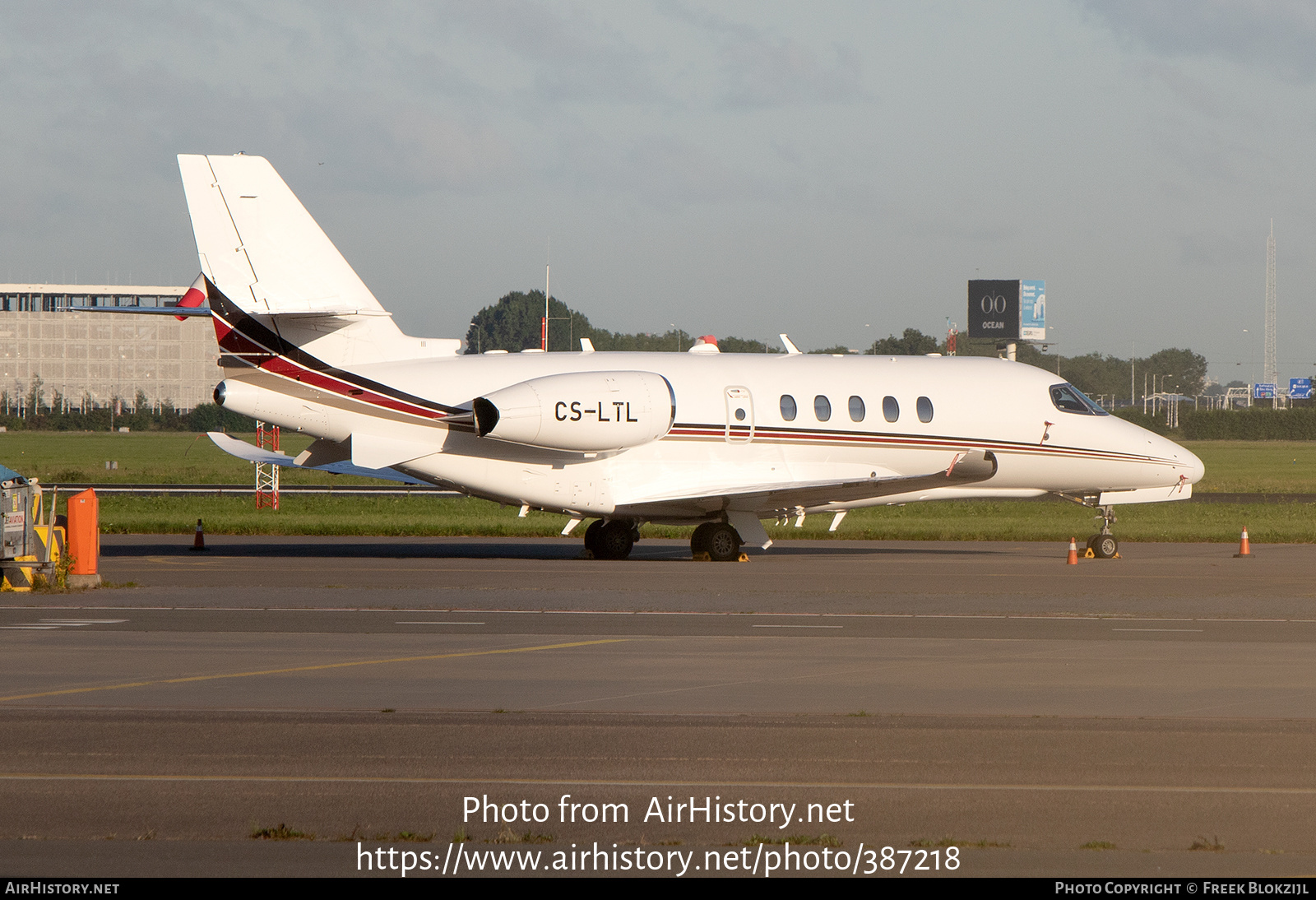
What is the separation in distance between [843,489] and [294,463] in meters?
9.80

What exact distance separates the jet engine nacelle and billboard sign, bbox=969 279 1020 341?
66.8 metres

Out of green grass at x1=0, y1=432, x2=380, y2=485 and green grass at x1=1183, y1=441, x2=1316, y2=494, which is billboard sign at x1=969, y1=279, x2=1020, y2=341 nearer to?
green grass at x1=1183, y1=441, x2=1316, y2=494

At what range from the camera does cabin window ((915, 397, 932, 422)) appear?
27125 mm

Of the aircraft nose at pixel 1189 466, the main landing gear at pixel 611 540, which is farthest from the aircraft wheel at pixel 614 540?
the aircraft nose at pixel 1189 466

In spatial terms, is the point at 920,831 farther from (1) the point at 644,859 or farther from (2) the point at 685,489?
(2) the point at 685,489

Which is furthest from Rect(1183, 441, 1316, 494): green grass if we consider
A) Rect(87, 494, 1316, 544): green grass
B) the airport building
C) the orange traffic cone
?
the airport building

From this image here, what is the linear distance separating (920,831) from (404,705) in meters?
5.10

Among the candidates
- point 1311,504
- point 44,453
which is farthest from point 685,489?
point 44,453

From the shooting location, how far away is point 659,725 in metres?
10.5

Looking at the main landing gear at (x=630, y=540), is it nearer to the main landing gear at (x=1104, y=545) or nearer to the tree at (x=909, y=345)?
the main landing gear at (x=1104, y=545)

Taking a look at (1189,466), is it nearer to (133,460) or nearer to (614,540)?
(614,540)

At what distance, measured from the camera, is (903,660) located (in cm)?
1388

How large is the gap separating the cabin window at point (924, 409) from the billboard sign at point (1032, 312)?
65387 millimetres

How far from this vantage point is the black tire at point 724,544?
26.0 m
